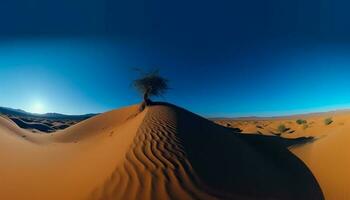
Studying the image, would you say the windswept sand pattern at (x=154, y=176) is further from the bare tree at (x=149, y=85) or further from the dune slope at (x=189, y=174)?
the bare tree at (x=149, y=85)

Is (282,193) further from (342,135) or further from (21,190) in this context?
(342,135)

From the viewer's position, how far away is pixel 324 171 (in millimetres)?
13289

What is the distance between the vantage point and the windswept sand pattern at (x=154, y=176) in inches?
237

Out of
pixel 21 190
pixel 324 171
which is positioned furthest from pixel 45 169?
pixel 324 171

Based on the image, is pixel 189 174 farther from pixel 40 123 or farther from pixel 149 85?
pixel 40 123

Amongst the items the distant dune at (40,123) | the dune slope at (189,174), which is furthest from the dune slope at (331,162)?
the distant dune at (40,123)

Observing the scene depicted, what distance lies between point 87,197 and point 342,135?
15511 millimetres

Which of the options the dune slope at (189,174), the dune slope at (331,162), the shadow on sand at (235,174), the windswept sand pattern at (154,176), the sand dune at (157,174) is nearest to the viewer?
the windswept sand pattern at (154,176)

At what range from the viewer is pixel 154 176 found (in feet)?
21.7

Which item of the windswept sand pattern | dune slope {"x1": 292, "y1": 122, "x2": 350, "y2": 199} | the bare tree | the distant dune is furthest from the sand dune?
the distant dune

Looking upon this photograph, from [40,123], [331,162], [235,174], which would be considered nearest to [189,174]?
[235,174]

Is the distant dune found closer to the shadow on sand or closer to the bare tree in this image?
the bare tree

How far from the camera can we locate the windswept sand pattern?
6012mm

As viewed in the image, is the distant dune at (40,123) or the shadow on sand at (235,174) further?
the distant dune at (40,123)
